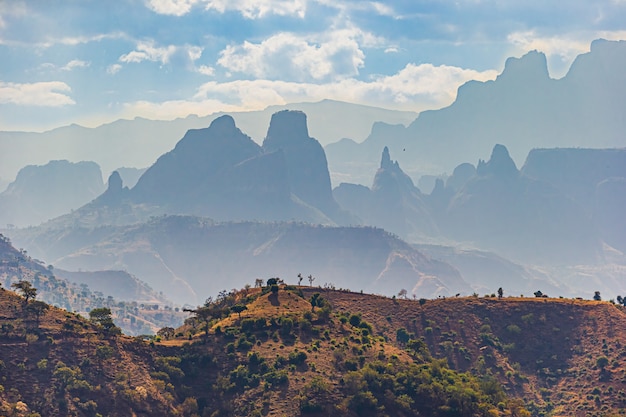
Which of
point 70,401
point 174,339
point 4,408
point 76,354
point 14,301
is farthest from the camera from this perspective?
point 174,339

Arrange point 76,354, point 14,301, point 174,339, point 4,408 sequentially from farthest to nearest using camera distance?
point 174,339 < point 14,301 < point 76,354 < point 4,408

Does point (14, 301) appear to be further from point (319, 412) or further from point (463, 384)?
point (463, 384)

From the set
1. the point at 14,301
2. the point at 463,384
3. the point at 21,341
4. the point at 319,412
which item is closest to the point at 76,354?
the point at 21,341

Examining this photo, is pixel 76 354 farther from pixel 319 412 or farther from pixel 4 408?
pixel 319 412

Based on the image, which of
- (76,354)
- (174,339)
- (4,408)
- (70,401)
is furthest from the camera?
(174,339)

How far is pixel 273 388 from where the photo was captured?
573 feet

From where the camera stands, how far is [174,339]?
197 m

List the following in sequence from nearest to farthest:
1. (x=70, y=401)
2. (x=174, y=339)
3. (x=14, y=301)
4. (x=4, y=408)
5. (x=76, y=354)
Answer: (x=4, y=408)
(x=70, y=401)
(x=76, y=354)
(x=14, y=301)
(x=174, y=339)

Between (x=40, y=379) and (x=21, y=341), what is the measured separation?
1164cm

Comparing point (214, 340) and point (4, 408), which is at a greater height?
point (214, 340)

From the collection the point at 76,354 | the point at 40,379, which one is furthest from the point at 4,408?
the point at 76,354

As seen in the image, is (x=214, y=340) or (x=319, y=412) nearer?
(x=319, y=412)

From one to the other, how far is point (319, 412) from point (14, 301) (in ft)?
230

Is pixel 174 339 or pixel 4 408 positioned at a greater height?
pixel 174 339
